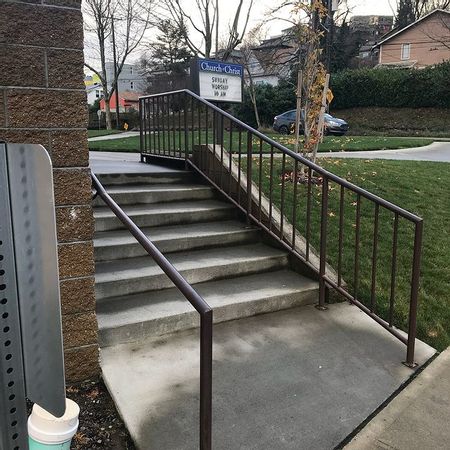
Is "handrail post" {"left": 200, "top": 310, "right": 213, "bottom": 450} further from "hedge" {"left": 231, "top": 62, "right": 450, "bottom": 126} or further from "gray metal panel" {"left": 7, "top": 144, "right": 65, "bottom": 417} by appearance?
"hedge" {"left": 231, "top": 62, "right": 450, "bottom": 126}

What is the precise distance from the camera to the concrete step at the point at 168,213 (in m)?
4.07

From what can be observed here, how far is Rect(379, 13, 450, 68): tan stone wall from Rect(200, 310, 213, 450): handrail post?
38.7 metres

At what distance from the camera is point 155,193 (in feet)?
15.3

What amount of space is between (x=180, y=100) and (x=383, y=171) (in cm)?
358

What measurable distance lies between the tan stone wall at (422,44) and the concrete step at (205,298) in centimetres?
3668

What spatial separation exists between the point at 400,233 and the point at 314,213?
2.98 ft

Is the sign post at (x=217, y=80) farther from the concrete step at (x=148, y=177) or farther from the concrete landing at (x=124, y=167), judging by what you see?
the concrete step at (x=148, y=177)

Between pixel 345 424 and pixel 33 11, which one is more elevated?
pixel 33 11

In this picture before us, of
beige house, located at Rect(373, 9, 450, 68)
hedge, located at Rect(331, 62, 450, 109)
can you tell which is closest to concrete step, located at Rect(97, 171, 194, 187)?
hedge, located at Rect(331, 62, 450, 109)

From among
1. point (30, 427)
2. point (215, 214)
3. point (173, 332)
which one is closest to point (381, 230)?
point (215, 214)

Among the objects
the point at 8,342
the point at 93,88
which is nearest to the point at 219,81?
the point at 8,342

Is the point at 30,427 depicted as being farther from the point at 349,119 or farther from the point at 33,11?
the point at 349,119

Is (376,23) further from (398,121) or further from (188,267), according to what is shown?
(188,267)

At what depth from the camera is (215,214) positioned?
15.3ft
